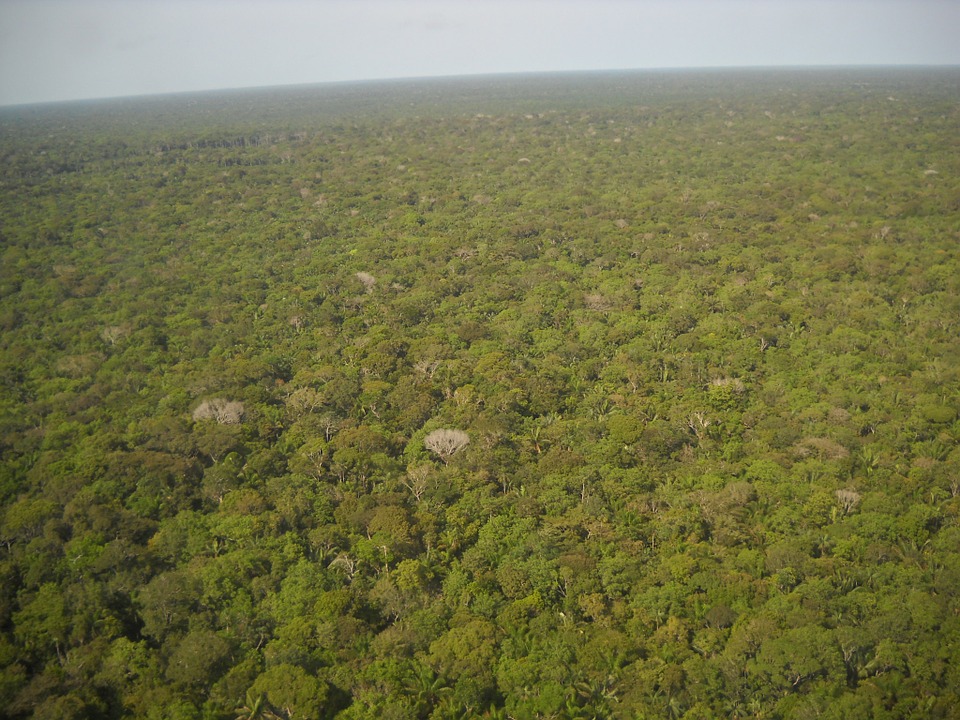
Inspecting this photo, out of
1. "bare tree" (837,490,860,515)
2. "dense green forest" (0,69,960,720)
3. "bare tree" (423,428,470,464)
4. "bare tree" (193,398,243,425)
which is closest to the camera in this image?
"dense green forest" (0,69,960,720)

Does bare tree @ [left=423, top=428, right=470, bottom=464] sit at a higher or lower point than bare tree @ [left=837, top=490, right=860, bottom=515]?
higher

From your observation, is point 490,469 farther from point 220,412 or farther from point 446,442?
point 220,412

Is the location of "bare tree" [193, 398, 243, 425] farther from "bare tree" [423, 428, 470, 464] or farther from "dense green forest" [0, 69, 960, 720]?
"bare tree" [423, 428, 470, 464]

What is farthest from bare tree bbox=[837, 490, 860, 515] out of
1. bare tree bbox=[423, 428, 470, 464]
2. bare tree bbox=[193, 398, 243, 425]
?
bare tree bbox=[193, 398, 243, 425]

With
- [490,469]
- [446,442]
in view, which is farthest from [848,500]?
[446,442]

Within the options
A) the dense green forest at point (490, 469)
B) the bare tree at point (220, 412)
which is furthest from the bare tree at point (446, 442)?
the bare tree at point (220, 412)

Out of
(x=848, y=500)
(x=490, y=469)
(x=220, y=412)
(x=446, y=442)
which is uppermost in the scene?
(x=220, y=412)
